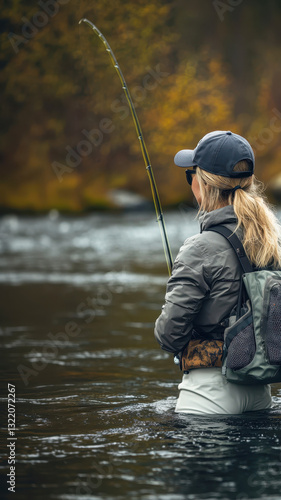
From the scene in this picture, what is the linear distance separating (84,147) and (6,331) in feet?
66.1

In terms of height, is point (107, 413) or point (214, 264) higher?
point (214, 264)

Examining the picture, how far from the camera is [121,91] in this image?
21.5m

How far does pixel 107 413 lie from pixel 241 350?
1.11m

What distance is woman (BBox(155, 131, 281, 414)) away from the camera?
2891 millimetres

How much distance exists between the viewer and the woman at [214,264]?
2.89 m

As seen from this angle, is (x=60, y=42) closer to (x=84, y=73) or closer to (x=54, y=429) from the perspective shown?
(x=84, y=73)

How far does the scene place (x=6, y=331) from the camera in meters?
6.07
